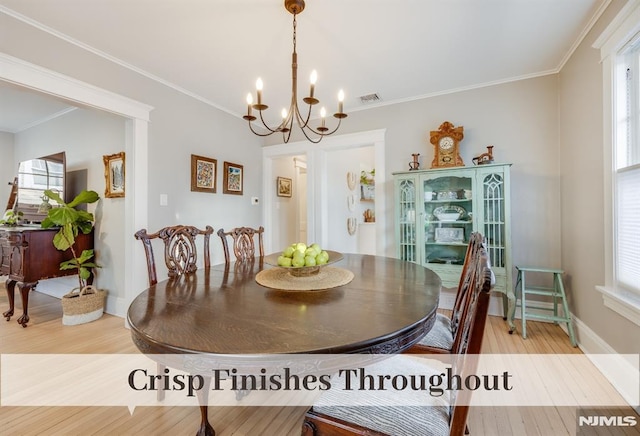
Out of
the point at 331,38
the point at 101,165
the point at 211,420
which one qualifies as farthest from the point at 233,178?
the point at 211,420

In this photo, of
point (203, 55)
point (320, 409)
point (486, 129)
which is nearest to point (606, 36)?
point (486, 129)

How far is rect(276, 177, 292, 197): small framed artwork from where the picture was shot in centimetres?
464

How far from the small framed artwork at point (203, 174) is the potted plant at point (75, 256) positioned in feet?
3.45

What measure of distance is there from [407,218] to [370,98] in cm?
150

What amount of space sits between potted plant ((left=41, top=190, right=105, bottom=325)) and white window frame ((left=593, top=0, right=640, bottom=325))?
172 inches

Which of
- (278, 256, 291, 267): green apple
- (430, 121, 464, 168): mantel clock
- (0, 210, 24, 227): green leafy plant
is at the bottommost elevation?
(278, 256, 291, 267): green apple

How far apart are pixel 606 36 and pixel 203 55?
3006 millimetres

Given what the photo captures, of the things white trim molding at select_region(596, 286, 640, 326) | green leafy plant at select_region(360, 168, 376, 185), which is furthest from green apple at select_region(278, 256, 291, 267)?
green leafy plant at select_region(360, 168, 376, 185)

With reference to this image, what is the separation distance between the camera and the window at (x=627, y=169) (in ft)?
5.44

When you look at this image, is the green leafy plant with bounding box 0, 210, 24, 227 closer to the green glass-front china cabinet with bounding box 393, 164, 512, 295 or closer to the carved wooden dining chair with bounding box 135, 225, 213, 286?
the carved wooden dining chair with bounding box 135, 225, 213, 286

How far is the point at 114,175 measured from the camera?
302cm

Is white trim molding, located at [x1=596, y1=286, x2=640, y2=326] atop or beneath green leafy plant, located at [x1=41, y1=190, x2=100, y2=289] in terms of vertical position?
beneath

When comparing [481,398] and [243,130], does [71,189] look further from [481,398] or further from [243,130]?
[481,398]

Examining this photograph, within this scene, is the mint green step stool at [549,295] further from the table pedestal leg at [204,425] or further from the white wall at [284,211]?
the white wall at [284,211]
